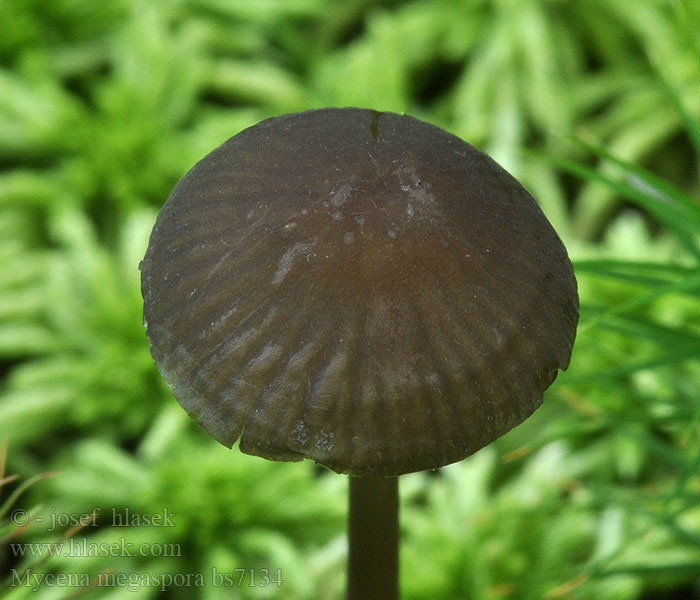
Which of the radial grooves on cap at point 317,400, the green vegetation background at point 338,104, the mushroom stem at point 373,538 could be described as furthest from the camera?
the green vegetation background at point 338,104

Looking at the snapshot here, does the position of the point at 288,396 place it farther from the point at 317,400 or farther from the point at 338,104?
the point at 338,104

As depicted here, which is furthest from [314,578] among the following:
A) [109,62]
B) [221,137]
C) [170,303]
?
[109,62]

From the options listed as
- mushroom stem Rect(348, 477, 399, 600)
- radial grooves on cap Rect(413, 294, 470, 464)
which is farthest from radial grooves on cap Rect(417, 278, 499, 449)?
mushroom stem Rect(348, 477, 399, 600)

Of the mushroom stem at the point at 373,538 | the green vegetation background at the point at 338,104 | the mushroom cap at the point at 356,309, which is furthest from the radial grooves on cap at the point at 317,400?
the green vegetation background at the point at 338,104

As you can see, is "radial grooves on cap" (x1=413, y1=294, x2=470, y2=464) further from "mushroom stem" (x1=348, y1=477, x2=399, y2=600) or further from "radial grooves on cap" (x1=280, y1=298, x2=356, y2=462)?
"mushroom stem" (x1=348, y1=477, x2=399, y2=600)

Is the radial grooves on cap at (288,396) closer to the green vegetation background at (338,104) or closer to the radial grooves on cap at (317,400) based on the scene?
the radial grooves on cap at (317,400)
